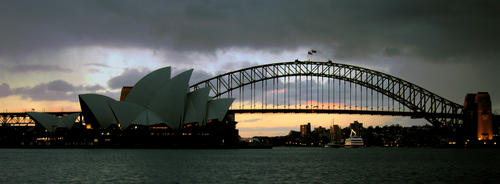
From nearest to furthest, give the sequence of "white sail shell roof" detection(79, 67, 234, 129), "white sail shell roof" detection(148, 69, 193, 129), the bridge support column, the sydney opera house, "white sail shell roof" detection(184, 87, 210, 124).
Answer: "white sail shell roof" detection(148, 69, 193, 129)
"white sail shell roof" detection(79, 67, 234, 129)
the sydney opera house
"white sail shell roof" detection(184, 87, 210, 124)
the bridge support column

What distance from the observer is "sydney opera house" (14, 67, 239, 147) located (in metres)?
87.2

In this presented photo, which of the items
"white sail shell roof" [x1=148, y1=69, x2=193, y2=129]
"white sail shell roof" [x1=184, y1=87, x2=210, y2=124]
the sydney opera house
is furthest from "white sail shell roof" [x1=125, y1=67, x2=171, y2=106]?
"white sail shell roof" [x1=184, y1=87, x2=210, y2=124]

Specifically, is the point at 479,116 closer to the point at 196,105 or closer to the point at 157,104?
the point at 196,105

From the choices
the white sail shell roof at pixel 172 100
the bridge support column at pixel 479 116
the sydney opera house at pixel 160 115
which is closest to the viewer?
the white sail shell roof at pixel 172 100

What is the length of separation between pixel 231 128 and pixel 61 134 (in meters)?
35.6

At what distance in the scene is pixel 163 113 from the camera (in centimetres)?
8969

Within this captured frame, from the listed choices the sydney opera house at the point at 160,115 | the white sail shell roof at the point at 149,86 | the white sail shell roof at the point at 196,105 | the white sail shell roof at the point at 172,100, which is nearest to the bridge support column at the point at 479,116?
the sydney opera house at the point at 160,115

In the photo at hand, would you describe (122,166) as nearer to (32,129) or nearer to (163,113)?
(163,113)

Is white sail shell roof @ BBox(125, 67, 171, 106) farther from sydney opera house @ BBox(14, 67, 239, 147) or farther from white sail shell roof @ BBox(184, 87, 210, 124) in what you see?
white sail shell roof @ BBox(184, 87, 210, 124)

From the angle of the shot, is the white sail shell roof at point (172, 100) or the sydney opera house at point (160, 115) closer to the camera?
the white sail shell roof at point (172, 100)

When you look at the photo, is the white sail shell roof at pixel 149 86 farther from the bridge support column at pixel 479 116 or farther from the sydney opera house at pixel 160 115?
the bridge support column at pixel 479 116

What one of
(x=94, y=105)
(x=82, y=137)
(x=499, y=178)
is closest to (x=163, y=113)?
(x=94, y=105)

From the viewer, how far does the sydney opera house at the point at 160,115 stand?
87.2 m

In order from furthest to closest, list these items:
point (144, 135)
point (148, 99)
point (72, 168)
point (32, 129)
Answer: point (32, 129), point (144, 135), point (148, 99), point (72, 168)
